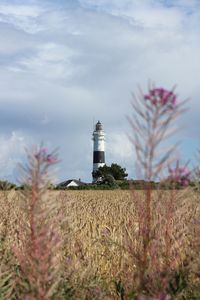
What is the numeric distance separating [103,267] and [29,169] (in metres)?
3.65

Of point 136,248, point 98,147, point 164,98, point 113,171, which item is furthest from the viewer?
point 98,147

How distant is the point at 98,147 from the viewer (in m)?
85.2

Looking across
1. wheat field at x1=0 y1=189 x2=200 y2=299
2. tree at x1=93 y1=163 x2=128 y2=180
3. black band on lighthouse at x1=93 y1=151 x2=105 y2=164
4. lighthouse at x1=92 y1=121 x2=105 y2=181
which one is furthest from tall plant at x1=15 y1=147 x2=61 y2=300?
black band on lighthouse at x1=93 y1=151 x2=105 y2=164

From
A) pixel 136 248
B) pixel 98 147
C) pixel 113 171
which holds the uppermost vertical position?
pixel 98 147

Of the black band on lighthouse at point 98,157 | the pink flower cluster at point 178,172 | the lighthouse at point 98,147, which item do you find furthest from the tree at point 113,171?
the pink flower cluster at point 178,172

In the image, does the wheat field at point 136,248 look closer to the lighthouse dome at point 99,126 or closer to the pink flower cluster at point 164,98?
the pink flower cluster at point 164,98

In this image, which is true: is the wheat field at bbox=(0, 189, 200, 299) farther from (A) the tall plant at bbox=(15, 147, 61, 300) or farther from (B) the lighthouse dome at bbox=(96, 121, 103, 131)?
(B) the lighthouse dome at bbox=(96, 121, 103, 131)

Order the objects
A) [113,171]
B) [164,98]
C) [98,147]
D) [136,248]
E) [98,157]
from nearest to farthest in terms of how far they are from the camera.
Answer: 1. [164,98]
2. [136,248]
3. [113,171]
4. [98,157]
5. [98,147]

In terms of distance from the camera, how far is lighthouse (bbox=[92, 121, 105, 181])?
83.5 m

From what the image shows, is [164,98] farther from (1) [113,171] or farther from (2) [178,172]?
(1) [113,171]

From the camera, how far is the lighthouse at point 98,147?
83.5 meters

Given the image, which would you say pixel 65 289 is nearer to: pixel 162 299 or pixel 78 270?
pixel 78 270

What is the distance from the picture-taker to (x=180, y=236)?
275 cm

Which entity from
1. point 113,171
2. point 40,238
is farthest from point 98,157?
point 40,238
